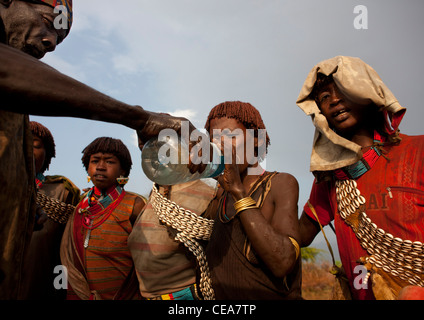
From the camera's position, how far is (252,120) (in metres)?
2.55

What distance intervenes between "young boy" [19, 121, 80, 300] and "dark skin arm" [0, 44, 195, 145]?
297 cm

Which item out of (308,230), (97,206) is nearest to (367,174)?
(308,230)

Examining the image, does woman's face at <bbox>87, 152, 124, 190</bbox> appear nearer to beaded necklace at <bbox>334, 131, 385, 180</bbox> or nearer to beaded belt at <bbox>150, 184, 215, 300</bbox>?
beaded belt at <bbox>150, 184, 215, 300</bbox>

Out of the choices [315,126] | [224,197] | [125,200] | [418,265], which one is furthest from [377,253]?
[125,200]

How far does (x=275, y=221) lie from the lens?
2.05 meters

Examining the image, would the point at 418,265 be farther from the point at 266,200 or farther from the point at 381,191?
the point at 266,200

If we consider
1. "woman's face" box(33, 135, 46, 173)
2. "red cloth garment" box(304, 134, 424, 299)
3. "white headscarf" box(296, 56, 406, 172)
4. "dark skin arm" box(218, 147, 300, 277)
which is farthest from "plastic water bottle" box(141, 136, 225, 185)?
"woman's face" box(33, 135, 46, 173)

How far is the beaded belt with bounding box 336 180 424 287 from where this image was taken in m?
1.80

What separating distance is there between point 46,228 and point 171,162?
8.70 feet

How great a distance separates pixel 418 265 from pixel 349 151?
87 centimetres

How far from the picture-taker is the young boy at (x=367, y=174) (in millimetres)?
1860

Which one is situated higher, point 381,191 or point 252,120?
point 252,120

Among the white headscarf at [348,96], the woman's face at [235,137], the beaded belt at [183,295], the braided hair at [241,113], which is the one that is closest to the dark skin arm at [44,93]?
the woman's face at [235,137]

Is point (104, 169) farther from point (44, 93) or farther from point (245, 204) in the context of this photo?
point (44, 93)
